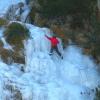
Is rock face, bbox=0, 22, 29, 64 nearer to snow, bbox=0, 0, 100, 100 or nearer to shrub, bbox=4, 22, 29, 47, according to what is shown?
shrub, bbox=4, 22, 29, 47

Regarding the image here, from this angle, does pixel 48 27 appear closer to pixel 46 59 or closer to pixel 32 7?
pixel 32 7

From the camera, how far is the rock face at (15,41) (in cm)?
1792

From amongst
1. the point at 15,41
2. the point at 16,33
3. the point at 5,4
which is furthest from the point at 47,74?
the point at 5,4

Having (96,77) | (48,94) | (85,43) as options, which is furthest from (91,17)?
(48,94)

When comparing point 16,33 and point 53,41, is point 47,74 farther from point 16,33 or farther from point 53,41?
point 16,33

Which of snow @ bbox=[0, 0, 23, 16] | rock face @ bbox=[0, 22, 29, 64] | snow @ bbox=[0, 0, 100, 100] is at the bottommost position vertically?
snow @ bbox=[0, 0, 100, 100]

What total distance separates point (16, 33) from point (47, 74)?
2220 mm

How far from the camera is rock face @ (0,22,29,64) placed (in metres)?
17.9

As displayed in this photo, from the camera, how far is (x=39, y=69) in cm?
1791

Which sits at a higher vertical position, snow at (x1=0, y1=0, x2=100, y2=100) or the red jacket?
the red jacket

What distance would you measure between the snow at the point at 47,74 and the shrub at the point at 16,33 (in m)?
0.20

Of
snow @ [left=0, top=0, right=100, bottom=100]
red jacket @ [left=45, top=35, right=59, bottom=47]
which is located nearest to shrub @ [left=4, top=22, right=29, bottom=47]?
snow @ [left=0, top=0, right=100, bottom=100]

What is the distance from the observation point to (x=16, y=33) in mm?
19109

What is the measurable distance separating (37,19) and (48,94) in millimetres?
6942
